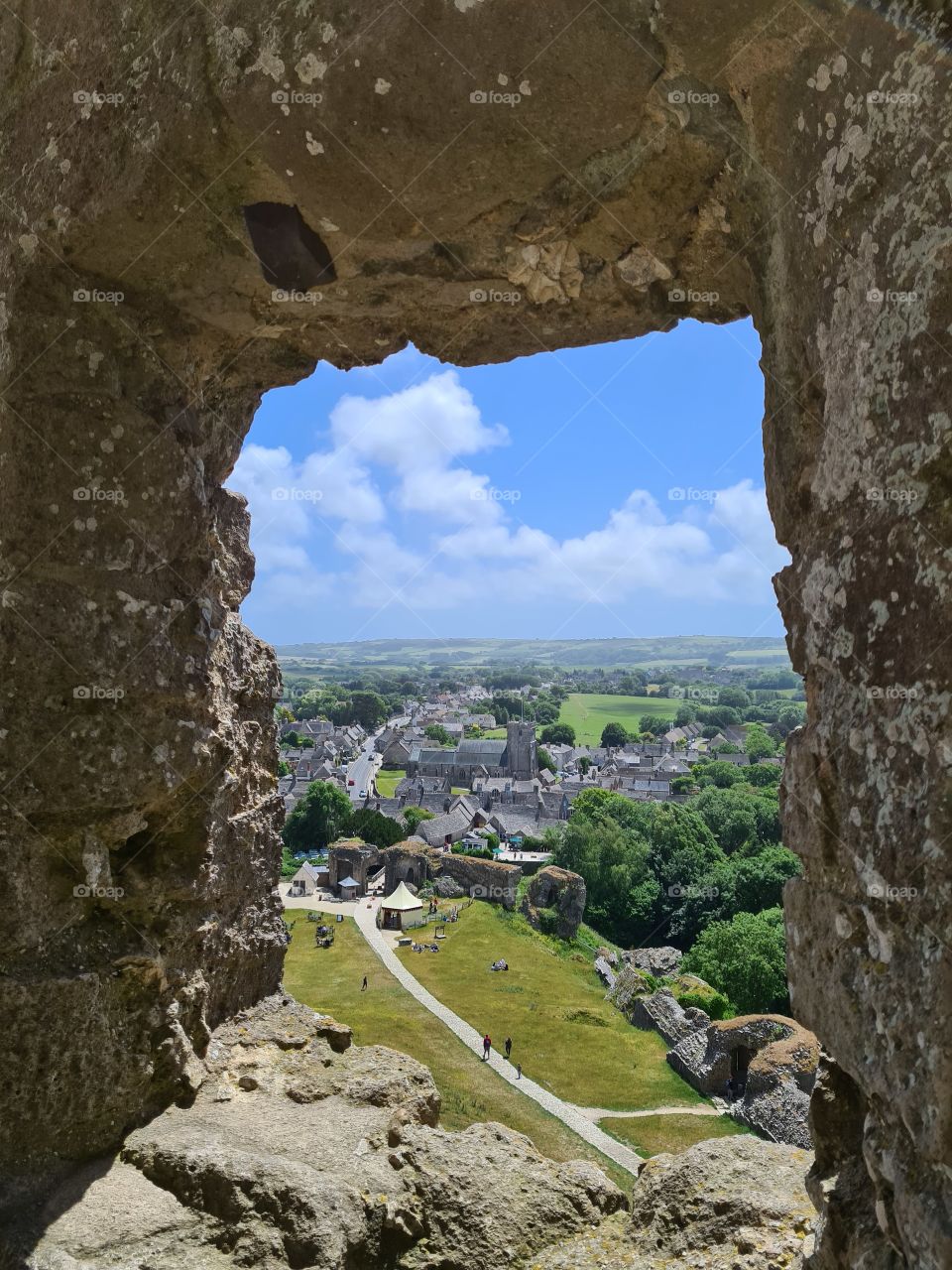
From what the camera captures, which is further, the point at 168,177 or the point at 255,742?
the point at 255,742

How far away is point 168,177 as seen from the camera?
16.0 feet

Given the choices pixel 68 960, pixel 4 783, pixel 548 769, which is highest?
pixel 4 783

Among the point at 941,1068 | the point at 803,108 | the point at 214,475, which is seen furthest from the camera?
the point at 214,475

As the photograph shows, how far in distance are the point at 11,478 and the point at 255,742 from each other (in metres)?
3.06

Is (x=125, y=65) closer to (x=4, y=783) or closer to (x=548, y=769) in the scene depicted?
(x=4, y=783)

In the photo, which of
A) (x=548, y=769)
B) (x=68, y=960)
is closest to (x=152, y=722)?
(x=68, y=960)
